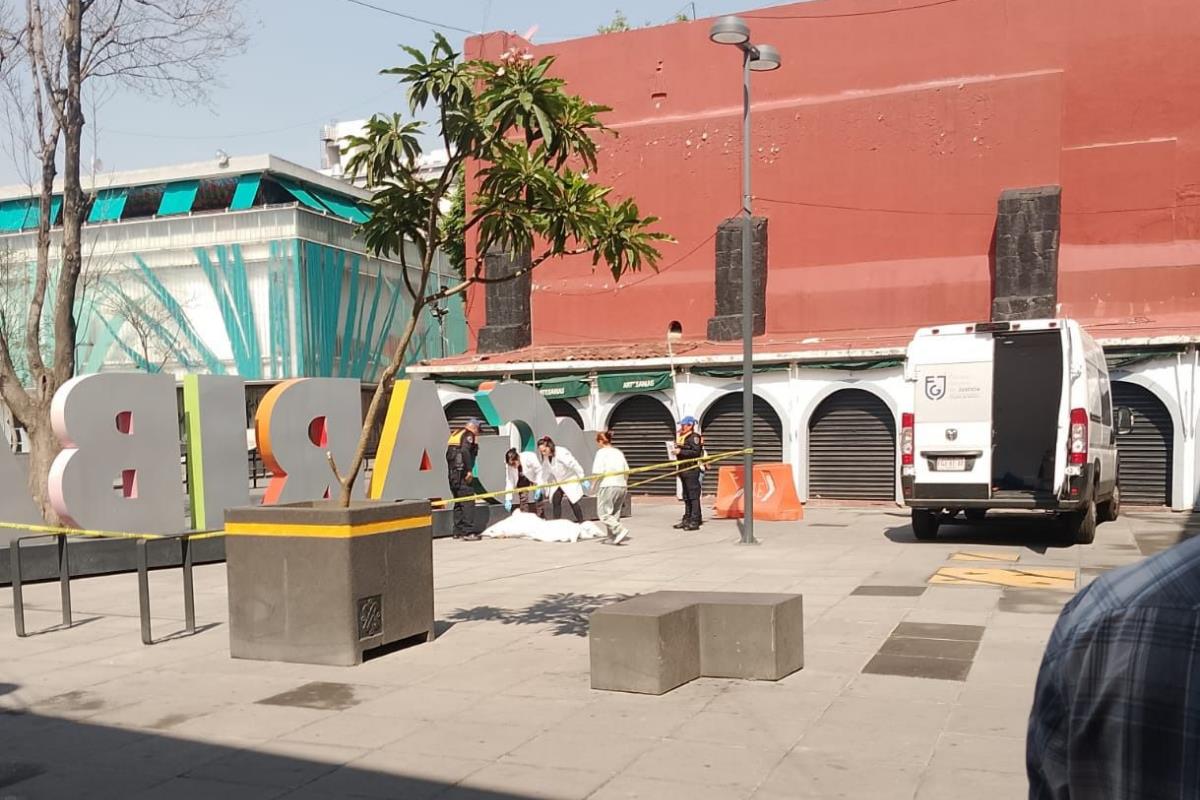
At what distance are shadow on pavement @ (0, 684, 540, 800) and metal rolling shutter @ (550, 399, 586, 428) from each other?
66.3ft

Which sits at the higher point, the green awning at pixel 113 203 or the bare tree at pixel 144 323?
the green awning at pixel 113 203

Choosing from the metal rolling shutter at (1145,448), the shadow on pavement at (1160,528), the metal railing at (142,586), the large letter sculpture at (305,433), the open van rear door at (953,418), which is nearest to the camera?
the metal railing at (142,586)

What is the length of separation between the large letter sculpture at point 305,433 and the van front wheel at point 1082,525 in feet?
35.8

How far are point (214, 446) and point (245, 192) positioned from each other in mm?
34701

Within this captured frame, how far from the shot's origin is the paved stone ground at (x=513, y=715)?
19.2ft

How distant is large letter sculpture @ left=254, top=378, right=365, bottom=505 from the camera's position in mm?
16438

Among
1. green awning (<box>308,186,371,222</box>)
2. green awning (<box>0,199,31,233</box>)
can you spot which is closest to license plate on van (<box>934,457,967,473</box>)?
green awning (<box>308,186,371,222</box>)

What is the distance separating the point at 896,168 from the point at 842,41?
3522 millimetres

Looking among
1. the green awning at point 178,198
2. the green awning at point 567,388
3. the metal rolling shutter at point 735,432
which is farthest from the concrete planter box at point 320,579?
the green awning at point 178,198

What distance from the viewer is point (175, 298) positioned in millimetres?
48406

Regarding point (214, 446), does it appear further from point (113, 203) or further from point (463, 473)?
point (113, 203)

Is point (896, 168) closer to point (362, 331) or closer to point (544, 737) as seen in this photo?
point (544, 737)

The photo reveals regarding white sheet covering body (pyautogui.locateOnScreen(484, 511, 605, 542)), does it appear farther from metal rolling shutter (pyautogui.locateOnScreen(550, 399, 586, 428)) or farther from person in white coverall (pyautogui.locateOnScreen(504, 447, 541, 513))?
metal rolling shutter (pyautogui.locateOnScreen(550, 399, 586, 428))

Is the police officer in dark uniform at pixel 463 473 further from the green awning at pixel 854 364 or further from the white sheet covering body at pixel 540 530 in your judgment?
the green awning at pixel 854 364
